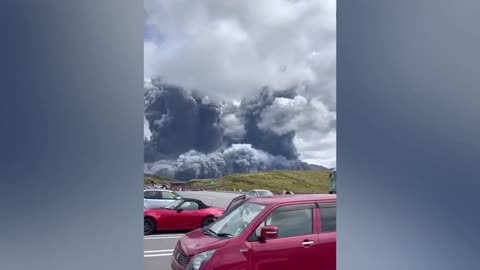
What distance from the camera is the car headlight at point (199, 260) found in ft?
12.0

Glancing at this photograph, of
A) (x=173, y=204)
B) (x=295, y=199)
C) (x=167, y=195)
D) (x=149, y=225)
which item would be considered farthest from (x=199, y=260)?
(x=167, y=195)

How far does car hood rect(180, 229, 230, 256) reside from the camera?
3.78 metres

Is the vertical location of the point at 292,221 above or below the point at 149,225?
above

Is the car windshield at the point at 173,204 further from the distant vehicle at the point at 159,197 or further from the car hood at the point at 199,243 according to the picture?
the car hood at the point at 199,243

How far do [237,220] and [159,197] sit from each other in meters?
6.52

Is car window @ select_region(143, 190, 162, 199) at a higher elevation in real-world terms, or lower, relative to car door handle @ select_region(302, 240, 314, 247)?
lower

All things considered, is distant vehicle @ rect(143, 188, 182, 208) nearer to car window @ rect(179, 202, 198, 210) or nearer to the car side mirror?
car window @ rect(179, 202, 198, 210)

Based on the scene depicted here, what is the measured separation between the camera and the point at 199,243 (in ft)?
13.0

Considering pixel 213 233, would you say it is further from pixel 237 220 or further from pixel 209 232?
pixel 237 220

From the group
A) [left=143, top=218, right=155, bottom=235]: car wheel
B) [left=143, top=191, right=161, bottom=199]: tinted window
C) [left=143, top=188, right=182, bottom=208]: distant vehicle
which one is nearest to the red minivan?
[left=143, top=218, right=155, bottom=235]: car wheel
